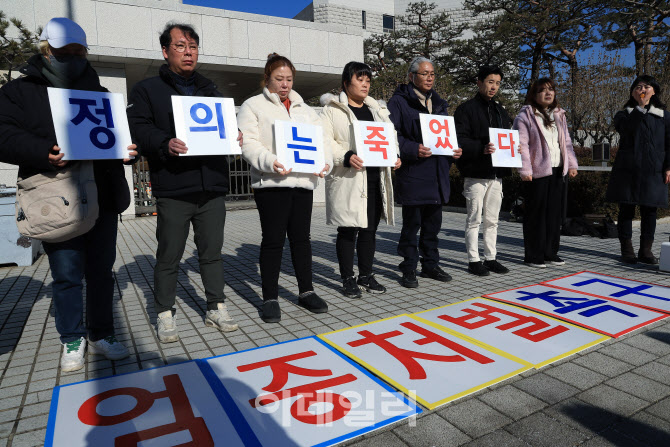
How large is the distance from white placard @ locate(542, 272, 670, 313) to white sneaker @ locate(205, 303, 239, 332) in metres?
3.24

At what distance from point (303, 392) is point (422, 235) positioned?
296 cm

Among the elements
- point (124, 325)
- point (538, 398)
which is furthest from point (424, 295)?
point (124, 325)

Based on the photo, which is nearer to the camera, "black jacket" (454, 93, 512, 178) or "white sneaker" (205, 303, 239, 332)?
"white sneaker" (205, 303, 239, 332)

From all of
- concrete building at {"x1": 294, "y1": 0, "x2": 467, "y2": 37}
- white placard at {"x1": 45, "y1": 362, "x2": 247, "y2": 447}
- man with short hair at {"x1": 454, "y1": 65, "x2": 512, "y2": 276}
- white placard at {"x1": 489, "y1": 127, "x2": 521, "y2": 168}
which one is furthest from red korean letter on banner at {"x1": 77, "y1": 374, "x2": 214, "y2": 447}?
concrete building at {"x1": 294, "y1": 0, "x2": 467, "y2": 37}

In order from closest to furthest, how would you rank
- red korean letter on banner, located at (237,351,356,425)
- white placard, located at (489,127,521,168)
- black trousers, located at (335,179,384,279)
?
red korean letter on banner, located at (237,351,356,425) < black trousers, located at (335,179,384,279) < white placard, located at (489,127,521,168)

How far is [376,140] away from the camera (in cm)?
420

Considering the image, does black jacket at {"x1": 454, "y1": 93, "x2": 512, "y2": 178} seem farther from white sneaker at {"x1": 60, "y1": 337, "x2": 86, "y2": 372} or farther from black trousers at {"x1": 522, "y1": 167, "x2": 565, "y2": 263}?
white sneaker at {"x1": 60, "y1": 337, "x2": 86, "y2": 372}

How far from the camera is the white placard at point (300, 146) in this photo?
139 inches

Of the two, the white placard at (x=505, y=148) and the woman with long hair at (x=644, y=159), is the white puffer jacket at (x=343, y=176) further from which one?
the woman with long hair at (x=644, y=159)

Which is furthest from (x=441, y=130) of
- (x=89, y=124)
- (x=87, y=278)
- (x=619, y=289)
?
(x=87, y=278)

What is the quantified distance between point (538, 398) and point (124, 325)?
10.2ft

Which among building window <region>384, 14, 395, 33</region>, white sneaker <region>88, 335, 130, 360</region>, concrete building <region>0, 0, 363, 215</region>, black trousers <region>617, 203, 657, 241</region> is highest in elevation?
building window <region>384, 14, 395, 33</region>

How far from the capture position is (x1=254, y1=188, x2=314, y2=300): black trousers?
3.72 m

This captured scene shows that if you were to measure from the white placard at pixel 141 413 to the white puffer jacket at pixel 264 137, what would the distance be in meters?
1.53
